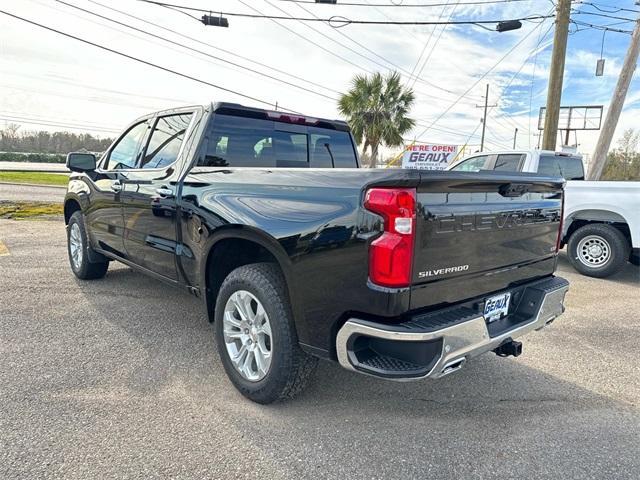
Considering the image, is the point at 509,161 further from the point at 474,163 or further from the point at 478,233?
the point at 478,233

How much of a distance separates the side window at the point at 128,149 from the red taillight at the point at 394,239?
3114 millimetres

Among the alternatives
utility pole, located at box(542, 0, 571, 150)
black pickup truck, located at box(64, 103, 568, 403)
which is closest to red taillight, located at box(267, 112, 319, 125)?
black pickup truck, located at box(64, 103, 568, 403)

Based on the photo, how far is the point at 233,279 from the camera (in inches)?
115

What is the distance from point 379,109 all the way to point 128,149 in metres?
19.5

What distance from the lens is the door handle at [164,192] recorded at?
3.55m

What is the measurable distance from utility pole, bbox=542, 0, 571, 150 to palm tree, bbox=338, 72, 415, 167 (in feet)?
38.1

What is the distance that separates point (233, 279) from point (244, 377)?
2.15 feet

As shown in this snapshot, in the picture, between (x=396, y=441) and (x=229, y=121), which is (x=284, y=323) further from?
(x=229, y=121)

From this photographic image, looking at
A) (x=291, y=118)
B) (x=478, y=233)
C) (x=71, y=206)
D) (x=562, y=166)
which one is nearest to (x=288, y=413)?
(x=478, y=233)

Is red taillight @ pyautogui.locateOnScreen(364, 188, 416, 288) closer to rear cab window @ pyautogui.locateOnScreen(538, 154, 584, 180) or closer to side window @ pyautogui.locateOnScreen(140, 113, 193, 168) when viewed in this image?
side window @ pyautogui.locateOnScreen(140, 113, 193, 168)

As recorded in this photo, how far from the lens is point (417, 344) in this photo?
215cm

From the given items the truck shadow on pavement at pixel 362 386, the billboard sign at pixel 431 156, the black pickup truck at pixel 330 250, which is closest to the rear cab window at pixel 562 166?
the billboard sign at pixel 431 156

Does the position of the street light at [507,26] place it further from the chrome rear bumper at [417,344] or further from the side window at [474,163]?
the chrome rear bumper at [417,344]

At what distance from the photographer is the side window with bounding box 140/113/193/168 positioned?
12.4 ft
